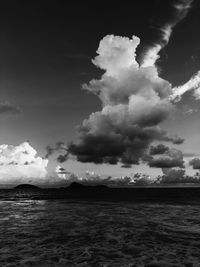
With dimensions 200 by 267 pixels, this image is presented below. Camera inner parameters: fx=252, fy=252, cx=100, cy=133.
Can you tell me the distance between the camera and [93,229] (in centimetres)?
2203

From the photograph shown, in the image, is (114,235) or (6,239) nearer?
(6,239)

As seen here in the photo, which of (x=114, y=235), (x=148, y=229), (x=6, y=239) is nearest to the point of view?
(x=6, y=239)

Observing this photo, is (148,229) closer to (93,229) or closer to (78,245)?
(93,229)

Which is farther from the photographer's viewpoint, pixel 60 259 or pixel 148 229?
pixel 148 229

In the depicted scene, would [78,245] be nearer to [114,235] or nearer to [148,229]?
[114,235]

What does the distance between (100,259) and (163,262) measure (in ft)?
10.3

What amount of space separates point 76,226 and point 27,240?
6887 millimetres

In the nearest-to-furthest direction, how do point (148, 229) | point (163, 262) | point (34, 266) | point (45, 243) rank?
point (34, 266), point (163, 262), point (45, 243), point (148, 229)

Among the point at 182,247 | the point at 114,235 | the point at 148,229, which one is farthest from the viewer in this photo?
the point at 148,229

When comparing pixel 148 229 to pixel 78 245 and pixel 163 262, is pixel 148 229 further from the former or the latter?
pixel 163 262

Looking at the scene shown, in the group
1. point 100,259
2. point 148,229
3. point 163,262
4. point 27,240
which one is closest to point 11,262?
point 100,259

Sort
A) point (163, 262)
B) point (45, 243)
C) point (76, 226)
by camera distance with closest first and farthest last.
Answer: point (163, 262)
point (45, 243)
point (76, 226)

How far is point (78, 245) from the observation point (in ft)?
52.7

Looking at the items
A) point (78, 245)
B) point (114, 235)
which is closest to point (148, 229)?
point (114, 235)
